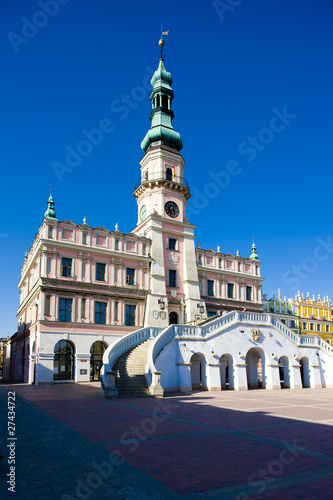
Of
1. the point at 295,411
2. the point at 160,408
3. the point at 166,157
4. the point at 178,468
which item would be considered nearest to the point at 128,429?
the point at 178,468

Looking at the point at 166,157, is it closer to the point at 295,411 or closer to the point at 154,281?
the point at 154,281

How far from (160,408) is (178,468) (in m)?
9.92

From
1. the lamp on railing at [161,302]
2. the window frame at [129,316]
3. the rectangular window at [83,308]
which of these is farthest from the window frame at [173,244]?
the rectangular window at [83,308]

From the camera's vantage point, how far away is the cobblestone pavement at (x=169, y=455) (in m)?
7.13

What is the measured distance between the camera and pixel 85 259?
37.8 m

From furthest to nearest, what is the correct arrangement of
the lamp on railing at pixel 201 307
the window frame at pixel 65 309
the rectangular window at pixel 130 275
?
the lamp on railing at pixel 201 307 → the rectangular window at pixel 130 275 → the window frame at pixel 65 309

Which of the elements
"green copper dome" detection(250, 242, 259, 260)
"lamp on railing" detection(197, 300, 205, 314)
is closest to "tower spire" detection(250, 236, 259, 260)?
"green copper dome" detection(250, 242, 259, 260)

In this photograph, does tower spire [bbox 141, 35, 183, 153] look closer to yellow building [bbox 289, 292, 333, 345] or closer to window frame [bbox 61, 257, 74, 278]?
window frame [bbox 61, 257, 74, 278]

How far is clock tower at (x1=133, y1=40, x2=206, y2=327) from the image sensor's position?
4119cm

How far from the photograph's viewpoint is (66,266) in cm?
3681

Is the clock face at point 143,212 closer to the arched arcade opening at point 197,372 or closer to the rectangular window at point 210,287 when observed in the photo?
the rectangular window at point 210,287

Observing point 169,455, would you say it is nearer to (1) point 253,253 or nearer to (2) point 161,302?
(2) point 161,302

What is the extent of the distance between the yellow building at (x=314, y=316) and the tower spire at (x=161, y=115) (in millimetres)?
35577

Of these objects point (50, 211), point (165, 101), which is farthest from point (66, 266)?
point (165, 101)
